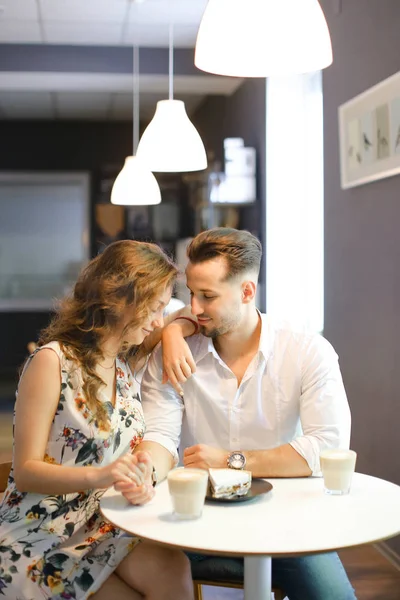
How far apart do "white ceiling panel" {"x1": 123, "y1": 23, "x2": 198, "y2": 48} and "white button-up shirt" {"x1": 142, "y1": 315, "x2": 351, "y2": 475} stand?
4134 millimetres

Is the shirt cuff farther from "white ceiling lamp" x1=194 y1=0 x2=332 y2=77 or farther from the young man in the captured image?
"white ceiling lamp" x1=194 y1=0 x2=332 y2=77

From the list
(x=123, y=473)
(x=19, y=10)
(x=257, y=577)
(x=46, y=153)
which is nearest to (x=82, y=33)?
(x=19, y=10)

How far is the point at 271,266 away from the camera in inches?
228

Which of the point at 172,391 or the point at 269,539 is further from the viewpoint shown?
the point at 172,391

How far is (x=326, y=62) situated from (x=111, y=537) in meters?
1.12

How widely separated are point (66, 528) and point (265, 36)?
1.12 metres

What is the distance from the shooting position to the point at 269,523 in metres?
1.55

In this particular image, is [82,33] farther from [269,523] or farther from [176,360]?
[269,523]

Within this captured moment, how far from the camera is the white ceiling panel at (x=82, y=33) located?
579 cm

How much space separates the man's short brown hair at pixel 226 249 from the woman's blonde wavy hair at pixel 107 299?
214 mm

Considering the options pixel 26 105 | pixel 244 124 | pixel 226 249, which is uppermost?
pixel 26 105

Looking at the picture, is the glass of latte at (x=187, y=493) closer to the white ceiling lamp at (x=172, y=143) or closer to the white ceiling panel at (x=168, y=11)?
the white ceiling lamp at (x=172, y=143)

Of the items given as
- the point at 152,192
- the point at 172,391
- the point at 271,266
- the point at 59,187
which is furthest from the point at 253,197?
the point at 172,391

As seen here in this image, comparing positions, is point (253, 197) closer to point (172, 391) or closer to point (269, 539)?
point (172, 391)
